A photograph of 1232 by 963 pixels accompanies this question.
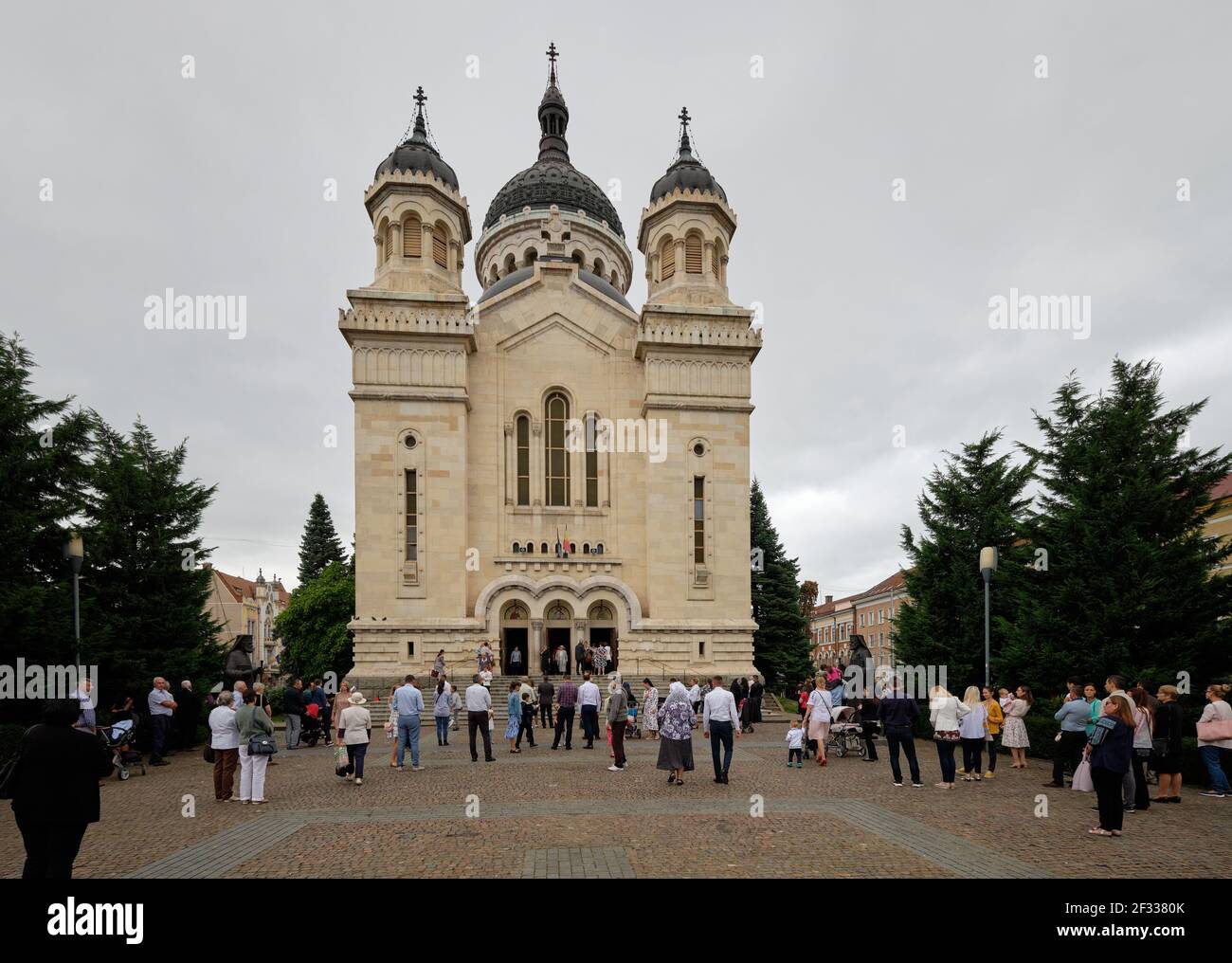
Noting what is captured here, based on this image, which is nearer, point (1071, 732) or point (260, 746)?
point (260, 746)

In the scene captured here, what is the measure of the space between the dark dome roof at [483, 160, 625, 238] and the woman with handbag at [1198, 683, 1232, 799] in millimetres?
42800

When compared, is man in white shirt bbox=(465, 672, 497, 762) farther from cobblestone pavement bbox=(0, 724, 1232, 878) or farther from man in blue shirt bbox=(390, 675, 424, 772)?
cobblestone pavement bbox=(0, 724, 1232, 878)

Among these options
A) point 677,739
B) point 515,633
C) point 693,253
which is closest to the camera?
point 677,739

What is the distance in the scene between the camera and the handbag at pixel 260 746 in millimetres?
11320

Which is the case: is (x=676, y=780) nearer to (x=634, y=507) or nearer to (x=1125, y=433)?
(x=1125, y=433)

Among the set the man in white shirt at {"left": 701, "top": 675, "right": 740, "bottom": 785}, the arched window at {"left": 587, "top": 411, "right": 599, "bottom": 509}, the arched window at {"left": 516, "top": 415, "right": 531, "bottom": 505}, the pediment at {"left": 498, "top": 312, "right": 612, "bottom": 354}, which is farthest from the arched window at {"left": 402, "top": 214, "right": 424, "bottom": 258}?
the man in white shirt at {"left": 701, "top": 675, "right": 740, "bottom": 785}

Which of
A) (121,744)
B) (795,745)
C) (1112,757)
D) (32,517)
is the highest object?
(32,517)

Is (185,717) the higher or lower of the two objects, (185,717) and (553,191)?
the lower

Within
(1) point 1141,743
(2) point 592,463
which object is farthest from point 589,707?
(2) point 592,463

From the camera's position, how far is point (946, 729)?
488 inches

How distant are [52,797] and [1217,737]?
49.9 ft

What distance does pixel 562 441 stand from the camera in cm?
3400

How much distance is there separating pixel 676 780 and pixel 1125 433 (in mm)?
12963

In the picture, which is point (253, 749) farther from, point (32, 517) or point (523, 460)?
point (523, 460)
